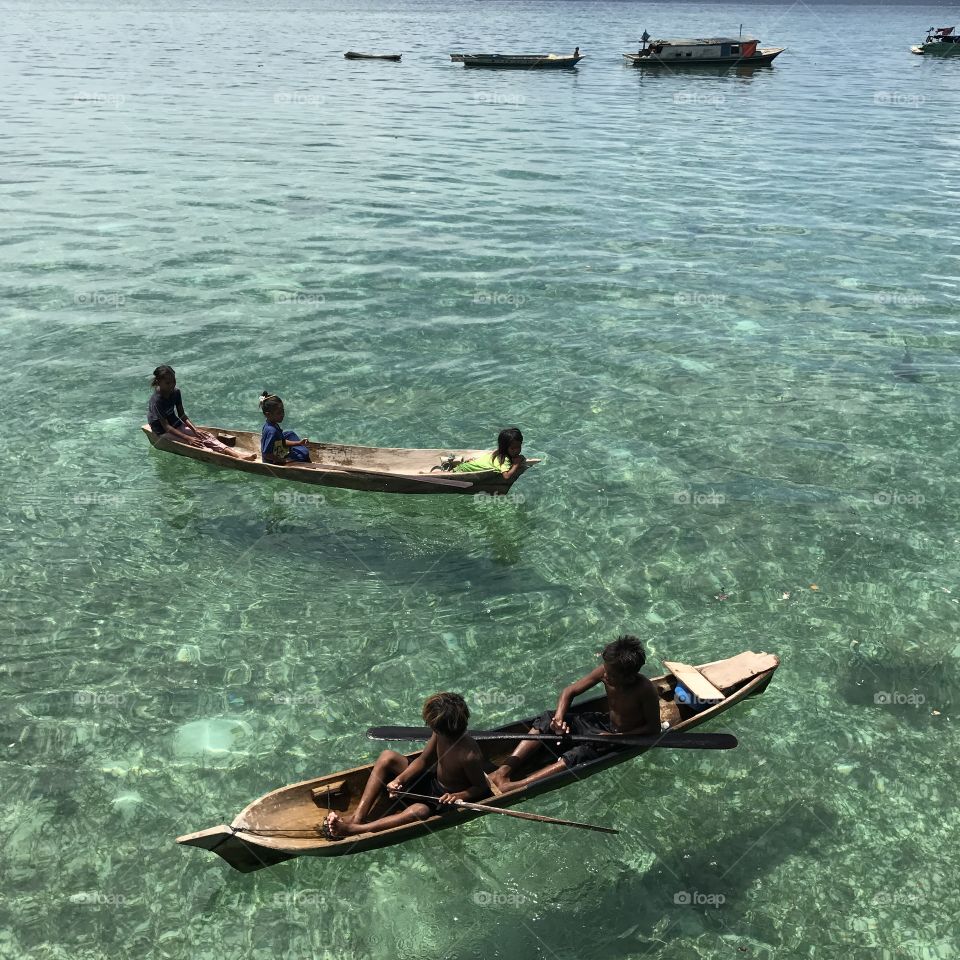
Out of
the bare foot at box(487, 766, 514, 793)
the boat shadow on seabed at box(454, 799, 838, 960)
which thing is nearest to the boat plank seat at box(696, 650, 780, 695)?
the boat shadow on seabed at box(454, 799, 838, 960)

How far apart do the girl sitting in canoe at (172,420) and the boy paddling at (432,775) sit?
7654 millimetres

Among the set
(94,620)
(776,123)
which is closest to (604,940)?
(94,620)

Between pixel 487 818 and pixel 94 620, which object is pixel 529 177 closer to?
pixel 94 620

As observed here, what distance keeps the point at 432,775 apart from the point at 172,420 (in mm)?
9335

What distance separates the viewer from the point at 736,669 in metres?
10.2

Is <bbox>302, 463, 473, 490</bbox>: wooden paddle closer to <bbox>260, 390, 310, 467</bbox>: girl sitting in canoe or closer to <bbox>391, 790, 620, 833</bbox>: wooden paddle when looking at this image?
<bbox>260, 390, 310, 467</bbox>: girl sitting in canoe

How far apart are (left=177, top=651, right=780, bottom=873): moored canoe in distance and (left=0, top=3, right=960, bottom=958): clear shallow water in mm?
652

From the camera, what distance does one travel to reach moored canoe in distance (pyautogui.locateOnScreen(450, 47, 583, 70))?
69.9 m

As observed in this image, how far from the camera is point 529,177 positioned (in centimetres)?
3528

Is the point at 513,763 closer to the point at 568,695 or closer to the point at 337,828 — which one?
the point at 568,695

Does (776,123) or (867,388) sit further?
(776,123)

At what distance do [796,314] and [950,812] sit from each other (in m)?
15.5

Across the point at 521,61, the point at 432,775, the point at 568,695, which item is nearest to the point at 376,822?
the point at 432,775

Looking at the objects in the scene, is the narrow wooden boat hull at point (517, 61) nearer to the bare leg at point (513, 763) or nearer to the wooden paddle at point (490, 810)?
the bare leg at point (513, 763)
